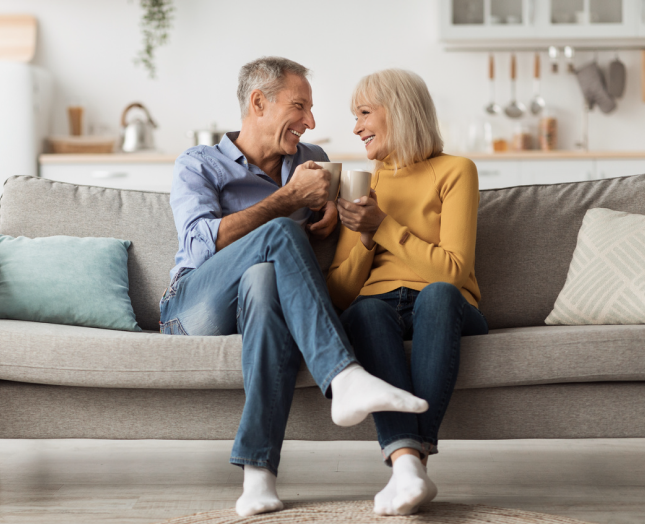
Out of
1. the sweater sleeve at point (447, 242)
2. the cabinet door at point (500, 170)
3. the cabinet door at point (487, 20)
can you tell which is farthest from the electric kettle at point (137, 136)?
the sweater sleeve at point (447, 242)

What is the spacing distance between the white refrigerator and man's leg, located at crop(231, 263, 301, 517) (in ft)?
9.71

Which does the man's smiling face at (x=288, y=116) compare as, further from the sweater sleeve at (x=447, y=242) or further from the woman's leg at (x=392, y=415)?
the woman's leg at (x=392, y=415)

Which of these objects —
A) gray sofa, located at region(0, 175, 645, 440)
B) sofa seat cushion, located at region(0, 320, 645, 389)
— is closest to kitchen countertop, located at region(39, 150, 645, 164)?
gray sofa, located at region(0, 175, 645, 440)

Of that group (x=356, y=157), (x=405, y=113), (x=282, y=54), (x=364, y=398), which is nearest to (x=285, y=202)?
(x=405, y=113)

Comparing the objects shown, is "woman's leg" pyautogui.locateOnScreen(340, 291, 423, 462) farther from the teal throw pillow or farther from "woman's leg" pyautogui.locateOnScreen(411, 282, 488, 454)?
the teal throw pillow

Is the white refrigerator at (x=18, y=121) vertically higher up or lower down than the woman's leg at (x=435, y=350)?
higher up

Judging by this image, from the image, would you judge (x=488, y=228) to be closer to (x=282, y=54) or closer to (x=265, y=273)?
(x=265, y=273)

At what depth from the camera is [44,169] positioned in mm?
4031

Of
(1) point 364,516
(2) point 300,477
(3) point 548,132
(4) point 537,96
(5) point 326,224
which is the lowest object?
(2) point 300,477

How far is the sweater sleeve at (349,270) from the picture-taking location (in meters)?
1.80

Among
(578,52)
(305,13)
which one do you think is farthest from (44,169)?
(578,52)

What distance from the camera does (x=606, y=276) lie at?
187 centimetres

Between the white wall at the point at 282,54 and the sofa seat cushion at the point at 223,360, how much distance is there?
298 centimetres

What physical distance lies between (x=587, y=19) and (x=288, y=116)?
2865mm
